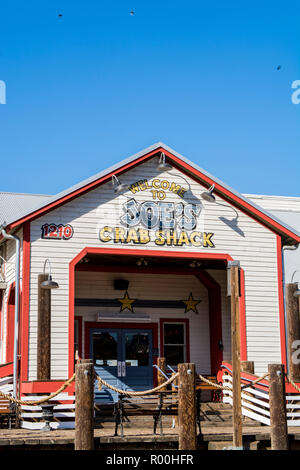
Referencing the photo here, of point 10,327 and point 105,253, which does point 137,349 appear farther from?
point 105,253

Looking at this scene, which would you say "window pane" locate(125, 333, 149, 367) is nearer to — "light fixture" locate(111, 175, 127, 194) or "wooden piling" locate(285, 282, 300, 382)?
"wooden piling" locate(285, 282, 300, 382)

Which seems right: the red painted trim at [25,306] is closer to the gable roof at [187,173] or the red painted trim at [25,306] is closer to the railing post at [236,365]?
the gable roof at [187,173]

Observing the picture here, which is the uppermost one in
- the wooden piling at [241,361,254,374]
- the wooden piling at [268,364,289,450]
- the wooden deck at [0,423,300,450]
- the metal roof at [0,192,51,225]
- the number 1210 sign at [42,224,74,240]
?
the metal roof at [0,192,51,225]

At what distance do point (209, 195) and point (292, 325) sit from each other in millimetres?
3930

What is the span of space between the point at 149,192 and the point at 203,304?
4.90 metres

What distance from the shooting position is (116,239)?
17297 mm

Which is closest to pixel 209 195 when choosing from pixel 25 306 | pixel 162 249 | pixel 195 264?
pixel 162 249

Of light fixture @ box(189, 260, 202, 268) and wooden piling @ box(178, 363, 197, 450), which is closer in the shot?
wooden piling @ box(178, 363, 197, 450)

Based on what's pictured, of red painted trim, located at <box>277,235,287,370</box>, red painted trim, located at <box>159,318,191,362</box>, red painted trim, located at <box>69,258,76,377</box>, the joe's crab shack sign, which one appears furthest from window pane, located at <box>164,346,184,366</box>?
red painted trim, located at <box>69,258,76,377</box>

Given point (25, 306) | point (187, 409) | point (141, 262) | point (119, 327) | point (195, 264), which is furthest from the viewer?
point (119, 327)

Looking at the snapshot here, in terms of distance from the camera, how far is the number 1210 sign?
16750mm

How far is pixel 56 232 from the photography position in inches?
663

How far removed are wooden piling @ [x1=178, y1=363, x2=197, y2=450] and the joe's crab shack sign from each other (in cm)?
578

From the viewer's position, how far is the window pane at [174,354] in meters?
20.7
